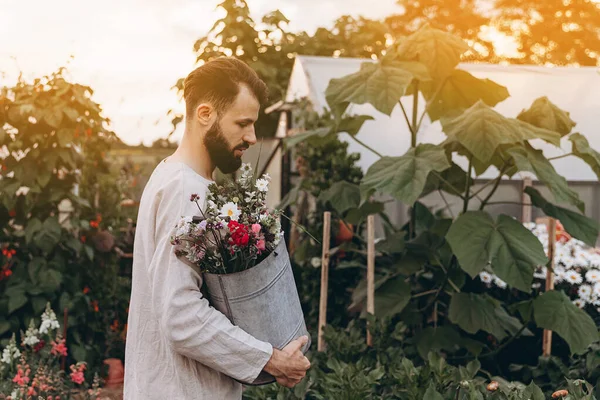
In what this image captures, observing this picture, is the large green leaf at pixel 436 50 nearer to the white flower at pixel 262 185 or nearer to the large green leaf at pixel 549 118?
the large green leaf at pixel 549 118

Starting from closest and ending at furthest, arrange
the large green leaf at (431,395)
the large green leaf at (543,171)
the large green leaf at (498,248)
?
1. the large green leaf at (431,395)
2. the large green leaf at (498,248)
3. the large green leaf at (543,171)

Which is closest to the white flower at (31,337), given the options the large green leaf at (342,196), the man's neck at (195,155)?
the large green leaf at (342,196)

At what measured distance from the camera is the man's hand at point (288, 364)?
69.1 inches

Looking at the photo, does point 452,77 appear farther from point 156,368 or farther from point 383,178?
point 156,368

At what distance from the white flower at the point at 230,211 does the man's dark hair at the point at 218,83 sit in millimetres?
254

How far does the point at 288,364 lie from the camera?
5.78 ft

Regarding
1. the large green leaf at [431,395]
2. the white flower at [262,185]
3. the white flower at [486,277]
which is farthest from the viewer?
the white flower at [486,277]

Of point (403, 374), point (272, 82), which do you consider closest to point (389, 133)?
point (403, 374)

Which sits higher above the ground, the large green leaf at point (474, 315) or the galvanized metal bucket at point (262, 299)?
the galvanized metal bucket at point (262, 299)

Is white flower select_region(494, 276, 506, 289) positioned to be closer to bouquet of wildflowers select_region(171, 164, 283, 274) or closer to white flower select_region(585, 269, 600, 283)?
white flower select_region(585, 269, 600, 283)

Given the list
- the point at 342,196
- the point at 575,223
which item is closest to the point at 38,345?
the point at 342,196

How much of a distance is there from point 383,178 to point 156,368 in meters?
2.15

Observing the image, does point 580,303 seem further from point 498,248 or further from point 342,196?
A: point 342,196

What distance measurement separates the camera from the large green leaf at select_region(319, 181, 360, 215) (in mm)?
4539
